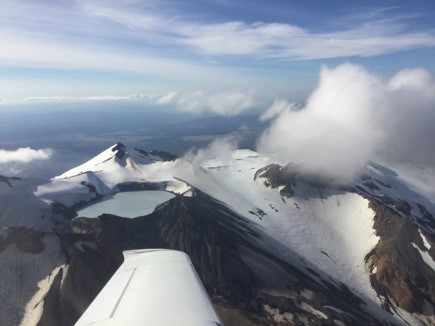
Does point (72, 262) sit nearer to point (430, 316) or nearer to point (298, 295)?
point (298, 295)

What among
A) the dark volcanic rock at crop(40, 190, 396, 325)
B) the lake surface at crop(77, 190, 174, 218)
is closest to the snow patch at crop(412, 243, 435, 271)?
the dark volcanic rock at crop(40, 190, 396, 325)

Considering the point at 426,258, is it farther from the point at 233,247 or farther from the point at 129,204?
the point at 129,204

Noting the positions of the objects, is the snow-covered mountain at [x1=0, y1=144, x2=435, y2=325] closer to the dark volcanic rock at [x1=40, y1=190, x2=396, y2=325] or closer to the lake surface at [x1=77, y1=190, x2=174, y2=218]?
the dark volcanic rock at [x1=40, y1=190, x2=396, y2=325]

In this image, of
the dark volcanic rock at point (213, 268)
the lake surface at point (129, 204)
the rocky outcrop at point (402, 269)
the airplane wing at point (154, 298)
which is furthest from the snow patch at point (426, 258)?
the airplane wing at point (154, 298)

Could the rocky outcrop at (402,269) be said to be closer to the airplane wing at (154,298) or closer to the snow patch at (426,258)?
the snow patch at (426,258)

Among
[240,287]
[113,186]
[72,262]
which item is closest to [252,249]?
[240,287]

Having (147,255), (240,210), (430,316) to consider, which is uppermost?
(147,255)

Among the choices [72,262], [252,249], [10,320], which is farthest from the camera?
[252,249]

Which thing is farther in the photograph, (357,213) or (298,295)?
(357,213)
